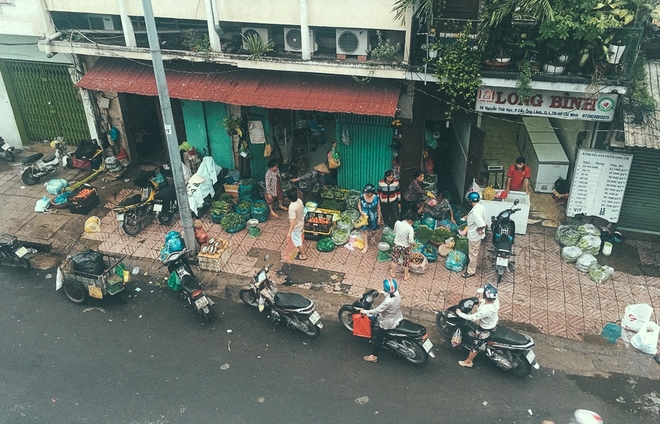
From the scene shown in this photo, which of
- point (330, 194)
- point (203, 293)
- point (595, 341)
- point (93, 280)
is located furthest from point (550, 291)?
point (93, 280)

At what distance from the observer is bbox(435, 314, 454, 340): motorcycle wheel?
34.1 ft

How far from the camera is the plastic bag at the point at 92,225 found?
14.0 meters

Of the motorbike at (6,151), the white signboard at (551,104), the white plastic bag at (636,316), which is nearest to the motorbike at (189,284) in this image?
the white signboard at (551,104)

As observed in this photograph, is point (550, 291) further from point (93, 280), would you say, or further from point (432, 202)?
point (93, 280)

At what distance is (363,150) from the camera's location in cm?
1449

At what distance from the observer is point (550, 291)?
1177 centimetres

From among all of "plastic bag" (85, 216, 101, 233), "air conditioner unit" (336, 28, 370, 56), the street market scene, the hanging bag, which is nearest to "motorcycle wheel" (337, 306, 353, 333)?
the street market scene

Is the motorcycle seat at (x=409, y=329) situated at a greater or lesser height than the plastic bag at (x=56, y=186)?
greater

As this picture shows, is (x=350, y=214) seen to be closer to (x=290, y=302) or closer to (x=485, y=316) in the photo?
(x=290, y=302)

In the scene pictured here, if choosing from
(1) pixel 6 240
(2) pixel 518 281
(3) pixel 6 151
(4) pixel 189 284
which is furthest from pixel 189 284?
(3) pixel 6 151

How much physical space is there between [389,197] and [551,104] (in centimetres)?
423

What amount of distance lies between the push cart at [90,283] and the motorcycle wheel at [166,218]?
8.81ft

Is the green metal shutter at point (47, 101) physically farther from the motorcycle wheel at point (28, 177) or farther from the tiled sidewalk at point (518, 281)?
the tiled sidewalk at point (518, 281)

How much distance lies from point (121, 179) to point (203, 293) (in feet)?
23.0
